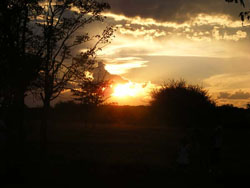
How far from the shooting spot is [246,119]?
42.8 metres

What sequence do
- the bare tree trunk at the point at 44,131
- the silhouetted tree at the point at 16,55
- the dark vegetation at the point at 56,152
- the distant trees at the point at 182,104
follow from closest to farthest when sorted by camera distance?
the dark vegetation at the point at 56,152
the silhouetted tree at the point at 16,55
the bare tree trunk at the point at 44,131
the distant trees at the point at 182,104

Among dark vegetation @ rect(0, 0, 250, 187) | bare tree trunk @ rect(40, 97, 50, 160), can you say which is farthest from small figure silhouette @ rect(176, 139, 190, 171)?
bare tree trunk @ rect(40, 97, 50, 160)

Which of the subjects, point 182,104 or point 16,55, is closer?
point 16,55

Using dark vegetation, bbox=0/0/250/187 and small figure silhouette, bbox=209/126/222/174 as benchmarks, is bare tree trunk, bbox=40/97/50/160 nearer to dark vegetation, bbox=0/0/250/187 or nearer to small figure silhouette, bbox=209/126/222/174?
dark vegetation, bbox=0/0/250/187

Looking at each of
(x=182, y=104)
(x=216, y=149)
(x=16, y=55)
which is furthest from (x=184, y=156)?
(x=182, y=104)

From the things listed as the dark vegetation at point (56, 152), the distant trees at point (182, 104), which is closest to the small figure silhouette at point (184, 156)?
the dark vegetation at point (56, 152)

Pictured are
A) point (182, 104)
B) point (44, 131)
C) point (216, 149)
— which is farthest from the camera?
point (182, 104)

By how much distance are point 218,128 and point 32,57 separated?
10508mm

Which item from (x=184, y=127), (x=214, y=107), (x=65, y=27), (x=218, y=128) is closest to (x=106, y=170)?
(x=218, y=128)

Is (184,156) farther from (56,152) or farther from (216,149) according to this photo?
(56,152)

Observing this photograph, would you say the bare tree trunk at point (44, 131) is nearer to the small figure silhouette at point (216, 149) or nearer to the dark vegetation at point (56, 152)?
the dark vegetation at point (56, 152)

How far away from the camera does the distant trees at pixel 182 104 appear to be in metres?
37.0

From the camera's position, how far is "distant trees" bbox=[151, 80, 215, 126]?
37.0 meters

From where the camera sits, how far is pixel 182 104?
3728cm
